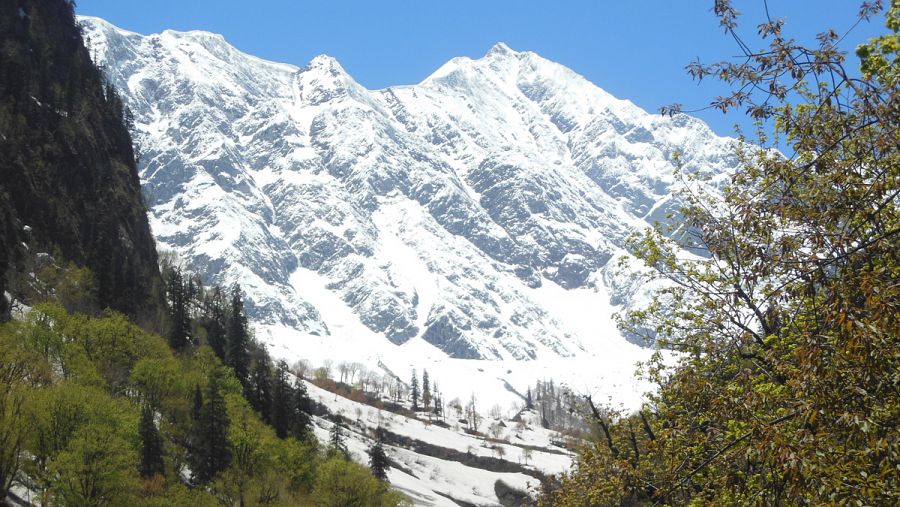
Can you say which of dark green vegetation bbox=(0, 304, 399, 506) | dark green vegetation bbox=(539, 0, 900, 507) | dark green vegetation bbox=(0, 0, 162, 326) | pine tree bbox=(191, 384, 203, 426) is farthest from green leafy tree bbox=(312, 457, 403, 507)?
dark green vegetation bbox=(539, 0, 900, 507)

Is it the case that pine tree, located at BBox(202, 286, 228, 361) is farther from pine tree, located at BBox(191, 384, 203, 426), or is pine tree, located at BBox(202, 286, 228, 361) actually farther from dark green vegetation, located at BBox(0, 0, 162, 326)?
pine tree, located at BBox(191, 384, 203, 426)

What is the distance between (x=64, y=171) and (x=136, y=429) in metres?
72.6

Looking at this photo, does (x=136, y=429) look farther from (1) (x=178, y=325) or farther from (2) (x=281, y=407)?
(1) (x=178, y=325)

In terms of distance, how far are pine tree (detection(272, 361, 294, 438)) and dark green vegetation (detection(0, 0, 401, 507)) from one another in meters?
0.17

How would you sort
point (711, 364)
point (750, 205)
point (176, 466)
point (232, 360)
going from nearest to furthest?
point (750, 205) → point (711, 364) → point (176, 466) → point (232, 360)

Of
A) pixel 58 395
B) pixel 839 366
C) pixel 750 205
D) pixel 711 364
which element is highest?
pixel 58 395

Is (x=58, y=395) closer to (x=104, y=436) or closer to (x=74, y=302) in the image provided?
(x=104, y=436)

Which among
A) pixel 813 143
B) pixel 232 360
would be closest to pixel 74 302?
pixel 232 360

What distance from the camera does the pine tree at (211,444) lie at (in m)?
75.1

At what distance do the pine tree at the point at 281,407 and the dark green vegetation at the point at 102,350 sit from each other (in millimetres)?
170

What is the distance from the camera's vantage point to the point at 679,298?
57.6 ft

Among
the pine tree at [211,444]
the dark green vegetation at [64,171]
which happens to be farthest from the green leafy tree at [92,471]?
the dark green vegetation at [64,171]

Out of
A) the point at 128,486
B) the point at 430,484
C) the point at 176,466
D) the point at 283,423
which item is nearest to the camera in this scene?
the point at 128,486

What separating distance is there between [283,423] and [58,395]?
170ft
